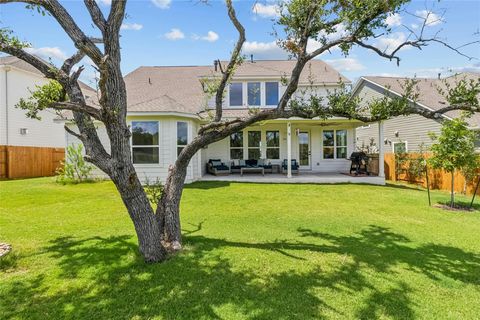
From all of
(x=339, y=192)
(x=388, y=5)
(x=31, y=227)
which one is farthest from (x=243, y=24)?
(x=339, y=192)

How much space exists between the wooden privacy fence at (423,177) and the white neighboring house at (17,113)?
18.5m

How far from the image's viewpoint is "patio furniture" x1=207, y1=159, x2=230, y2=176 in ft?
51.4

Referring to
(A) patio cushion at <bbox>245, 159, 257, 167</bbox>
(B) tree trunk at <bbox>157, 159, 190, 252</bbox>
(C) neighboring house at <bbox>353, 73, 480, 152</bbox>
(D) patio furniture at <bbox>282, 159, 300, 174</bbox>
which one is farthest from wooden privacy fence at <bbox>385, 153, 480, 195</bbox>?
(B) tree trunk at <bbox>157, 159, 190, 252</bbox>

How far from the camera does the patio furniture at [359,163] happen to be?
15.0 metres

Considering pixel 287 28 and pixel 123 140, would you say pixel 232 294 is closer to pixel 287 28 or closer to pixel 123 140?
pixel 123 140

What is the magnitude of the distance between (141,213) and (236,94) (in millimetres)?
12838

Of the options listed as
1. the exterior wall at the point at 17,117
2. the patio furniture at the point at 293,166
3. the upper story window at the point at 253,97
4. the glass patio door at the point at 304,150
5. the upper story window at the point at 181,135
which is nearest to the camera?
the upper story window at the point at 181,135

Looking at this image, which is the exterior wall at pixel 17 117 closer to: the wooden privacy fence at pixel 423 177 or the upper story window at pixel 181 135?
the upper story window at pixel 181 135

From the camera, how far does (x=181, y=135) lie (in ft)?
43.0

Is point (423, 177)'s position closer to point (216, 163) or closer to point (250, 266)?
point (216, 163)

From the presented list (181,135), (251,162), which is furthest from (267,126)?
(181,135)

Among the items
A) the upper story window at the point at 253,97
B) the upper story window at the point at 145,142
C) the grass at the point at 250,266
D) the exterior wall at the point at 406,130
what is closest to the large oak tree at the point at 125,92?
the grass at the point at 250,266

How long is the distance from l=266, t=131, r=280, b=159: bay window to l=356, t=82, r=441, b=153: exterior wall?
214 inches

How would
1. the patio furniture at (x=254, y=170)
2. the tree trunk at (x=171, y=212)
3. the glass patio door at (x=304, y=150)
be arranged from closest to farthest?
1. the tree trunk at (x=171, y=212)
2. the patio furniture at (x=254, y=170)
3. the glass patio door at (x=304, y=150)
